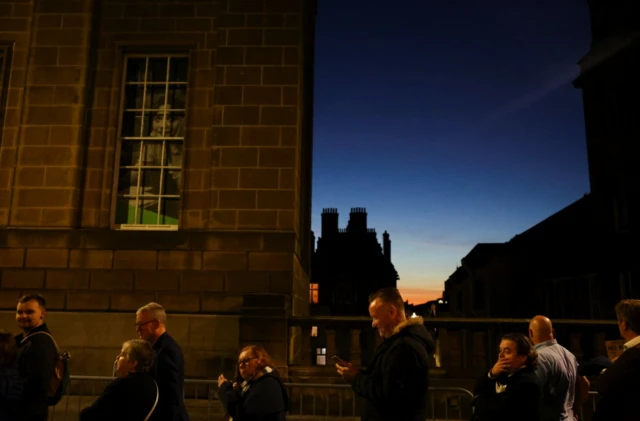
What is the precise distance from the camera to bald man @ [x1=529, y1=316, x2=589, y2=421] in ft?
14.3

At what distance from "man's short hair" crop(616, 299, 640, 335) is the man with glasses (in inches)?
131

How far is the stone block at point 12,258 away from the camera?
9164 millimetres

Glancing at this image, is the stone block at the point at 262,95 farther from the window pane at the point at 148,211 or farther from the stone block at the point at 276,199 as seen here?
the window pane at the point at 148,211

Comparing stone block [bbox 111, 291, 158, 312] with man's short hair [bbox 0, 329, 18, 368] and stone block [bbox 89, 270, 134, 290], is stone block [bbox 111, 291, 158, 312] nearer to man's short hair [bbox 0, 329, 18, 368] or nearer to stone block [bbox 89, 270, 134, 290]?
stone block [bbox 89, 270, 134, 290]

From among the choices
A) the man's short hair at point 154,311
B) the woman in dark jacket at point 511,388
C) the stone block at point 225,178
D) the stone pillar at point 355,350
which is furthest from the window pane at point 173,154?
the woman in dark jacket at point 511,388

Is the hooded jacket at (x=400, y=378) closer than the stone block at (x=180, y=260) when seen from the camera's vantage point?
Yes

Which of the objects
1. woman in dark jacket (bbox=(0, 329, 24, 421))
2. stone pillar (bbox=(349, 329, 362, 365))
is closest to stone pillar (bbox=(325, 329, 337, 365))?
stone pillar (bbox=(349, 329, 362, 365))

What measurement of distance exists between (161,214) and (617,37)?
17.7 m

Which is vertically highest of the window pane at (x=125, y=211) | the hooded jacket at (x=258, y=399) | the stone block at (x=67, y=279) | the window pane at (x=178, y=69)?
the window pane at (x=178, y=69)

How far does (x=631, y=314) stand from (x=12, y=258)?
9.34 meters

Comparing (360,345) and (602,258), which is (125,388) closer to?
(360,345)

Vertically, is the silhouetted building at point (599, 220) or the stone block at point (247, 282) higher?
the silhouetted building at point (599, 220)

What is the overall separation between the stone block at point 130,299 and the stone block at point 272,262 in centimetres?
177

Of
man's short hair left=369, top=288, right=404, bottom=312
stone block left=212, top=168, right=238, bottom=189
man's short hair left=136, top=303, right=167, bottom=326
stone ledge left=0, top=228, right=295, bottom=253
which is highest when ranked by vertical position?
stone block left=212, top=168, right=238, bottom=189
